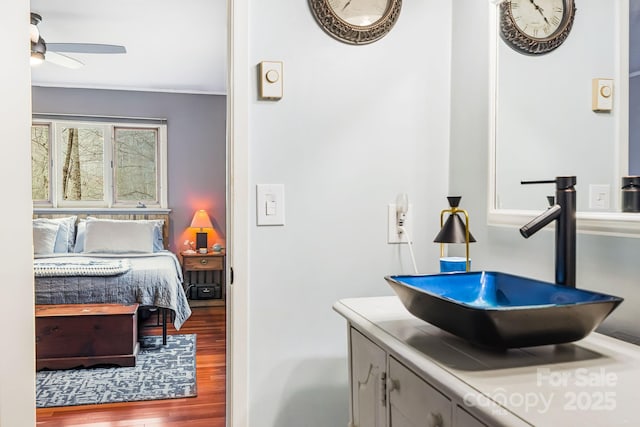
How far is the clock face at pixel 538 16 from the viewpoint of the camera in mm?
1356

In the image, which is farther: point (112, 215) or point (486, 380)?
point (112, 215)

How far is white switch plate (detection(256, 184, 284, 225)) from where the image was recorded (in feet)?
5.22

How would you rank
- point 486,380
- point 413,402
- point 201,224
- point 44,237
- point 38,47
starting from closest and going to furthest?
point 486,380
point 413,402
point 38,47
point 44,237
point 201,224

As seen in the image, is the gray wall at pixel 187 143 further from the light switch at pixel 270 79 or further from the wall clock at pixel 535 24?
the wall clock at pixel 535 24

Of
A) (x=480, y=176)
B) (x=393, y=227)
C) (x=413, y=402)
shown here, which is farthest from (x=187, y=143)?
(x=413, y=402)

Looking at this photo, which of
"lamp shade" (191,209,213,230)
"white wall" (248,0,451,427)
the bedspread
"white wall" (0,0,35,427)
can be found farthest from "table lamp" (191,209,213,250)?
"white wall" (248,0,451,427)

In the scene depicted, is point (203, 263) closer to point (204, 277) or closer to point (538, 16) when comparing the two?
point (204, 277)

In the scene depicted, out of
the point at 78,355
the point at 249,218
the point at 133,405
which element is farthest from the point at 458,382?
the point at 78,355

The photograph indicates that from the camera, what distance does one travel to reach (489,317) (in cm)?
83

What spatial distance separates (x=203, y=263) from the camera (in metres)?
5.68

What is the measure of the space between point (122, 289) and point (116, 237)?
125cm

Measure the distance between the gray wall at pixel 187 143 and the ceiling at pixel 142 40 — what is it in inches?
6.3

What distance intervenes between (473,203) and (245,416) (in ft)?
3.27

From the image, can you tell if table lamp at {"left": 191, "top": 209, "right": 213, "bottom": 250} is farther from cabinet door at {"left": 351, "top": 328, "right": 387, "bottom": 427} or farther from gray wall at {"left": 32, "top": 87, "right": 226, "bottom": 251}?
cabinet door at {"left": 351, "top": 328, "right": 387, "bottom": 427}
